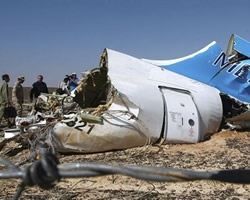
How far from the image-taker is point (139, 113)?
600cm

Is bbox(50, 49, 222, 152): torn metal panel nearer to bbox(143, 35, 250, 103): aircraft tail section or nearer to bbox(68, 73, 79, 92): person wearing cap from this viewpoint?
bbox(143, 35, 250, 103): aircraft tail section

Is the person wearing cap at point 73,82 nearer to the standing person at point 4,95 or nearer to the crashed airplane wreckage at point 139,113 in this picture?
the standing person at point 4,95

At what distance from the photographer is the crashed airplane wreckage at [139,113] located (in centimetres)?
580

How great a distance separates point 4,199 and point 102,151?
2.26 metres

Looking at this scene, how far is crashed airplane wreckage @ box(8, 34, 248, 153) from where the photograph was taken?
228 inches

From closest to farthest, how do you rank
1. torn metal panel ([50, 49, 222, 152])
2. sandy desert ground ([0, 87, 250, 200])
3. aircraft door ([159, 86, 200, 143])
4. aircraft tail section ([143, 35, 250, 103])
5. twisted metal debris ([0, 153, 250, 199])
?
twisted metal debris ([0, 153, 250, 199]) → sandy desert ground ([0, 87, 250, 200]) → torn metal panel ([50, 49, 222, 152]) → aircraft door ([159, 86, 200, 143]) → aircraft tail section ([143, 35, 250, 103])

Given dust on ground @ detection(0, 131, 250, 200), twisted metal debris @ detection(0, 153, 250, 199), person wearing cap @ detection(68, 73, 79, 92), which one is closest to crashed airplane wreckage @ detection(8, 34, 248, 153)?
dust on ground @ detection(0, 131, 250, 200)

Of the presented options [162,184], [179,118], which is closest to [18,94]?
[179,118]

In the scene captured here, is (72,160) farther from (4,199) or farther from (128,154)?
(4,199)

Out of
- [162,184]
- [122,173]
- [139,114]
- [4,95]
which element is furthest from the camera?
[4,95]

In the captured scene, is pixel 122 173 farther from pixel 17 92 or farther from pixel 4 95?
pixel 17 92

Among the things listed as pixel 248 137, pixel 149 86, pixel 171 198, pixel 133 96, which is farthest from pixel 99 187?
pixel 248 137

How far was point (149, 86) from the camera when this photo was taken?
643 centimetres

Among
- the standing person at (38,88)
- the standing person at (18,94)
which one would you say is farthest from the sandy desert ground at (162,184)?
the standing person at (38,88)
